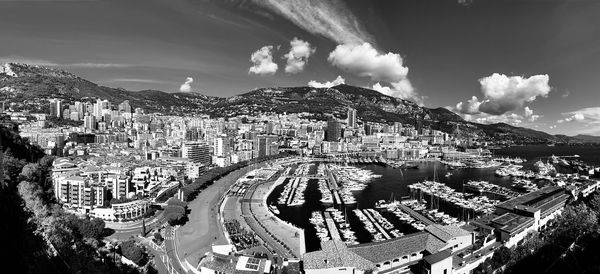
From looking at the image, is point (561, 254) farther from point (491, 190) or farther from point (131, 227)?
point (491, 190)

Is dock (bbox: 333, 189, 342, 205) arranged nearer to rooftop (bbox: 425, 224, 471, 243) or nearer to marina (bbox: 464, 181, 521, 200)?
rooftop (bbox: 425, 224, 471, 243)

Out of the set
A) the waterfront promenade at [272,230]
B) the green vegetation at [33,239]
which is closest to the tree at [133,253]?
the green vegetation at [33,239]

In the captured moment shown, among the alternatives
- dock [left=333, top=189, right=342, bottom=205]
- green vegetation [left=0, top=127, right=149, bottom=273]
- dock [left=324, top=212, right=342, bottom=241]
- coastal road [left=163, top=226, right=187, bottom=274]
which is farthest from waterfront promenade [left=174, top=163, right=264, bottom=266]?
dock [left=333, top=189, right=342, bottom=205]

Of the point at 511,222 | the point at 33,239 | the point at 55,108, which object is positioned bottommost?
the point at 511,222

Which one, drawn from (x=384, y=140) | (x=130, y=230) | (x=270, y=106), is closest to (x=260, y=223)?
(x=130, y=230)

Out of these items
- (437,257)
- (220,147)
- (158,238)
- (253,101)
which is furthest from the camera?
(253,101)

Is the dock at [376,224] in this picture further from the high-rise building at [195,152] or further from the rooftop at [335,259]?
the high-rise building at [195,152]

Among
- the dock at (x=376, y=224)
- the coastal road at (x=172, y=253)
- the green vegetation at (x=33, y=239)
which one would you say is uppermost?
the green vegetation at (x=33, y=239)

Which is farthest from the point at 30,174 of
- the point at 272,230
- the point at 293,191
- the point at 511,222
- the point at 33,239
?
the point at 511,222
